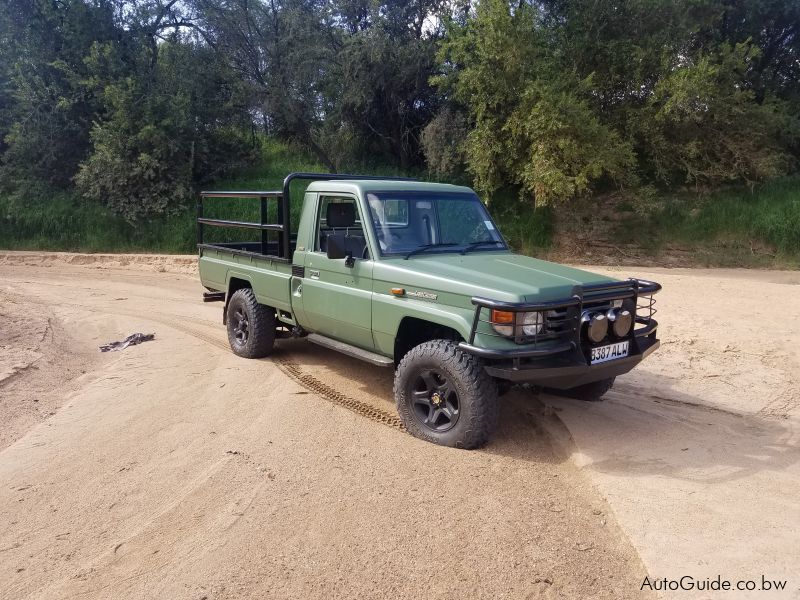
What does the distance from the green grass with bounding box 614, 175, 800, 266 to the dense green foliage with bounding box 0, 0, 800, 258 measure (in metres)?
0.46

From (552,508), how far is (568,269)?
2187 millimetres

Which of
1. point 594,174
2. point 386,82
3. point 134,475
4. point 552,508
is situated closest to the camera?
point 552,508

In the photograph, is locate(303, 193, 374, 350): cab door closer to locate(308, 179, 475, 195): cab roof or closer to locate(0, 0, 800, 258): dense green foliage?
locate(308, 179, 475, 195): cab roof

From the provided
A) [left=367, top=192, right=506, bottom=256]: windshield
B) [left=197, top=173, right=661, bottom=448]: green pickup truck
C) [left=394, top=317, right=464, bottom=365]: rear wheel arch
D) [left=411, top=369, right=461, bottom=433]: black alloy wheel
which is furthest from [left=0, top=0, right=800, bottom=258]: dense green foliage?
[left=411, top=369, right=461, bottom=433]: black alloy wheel

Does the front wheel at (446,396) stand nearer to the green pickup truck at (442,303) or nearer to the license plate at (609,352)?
the green pickup truck at (442,303)

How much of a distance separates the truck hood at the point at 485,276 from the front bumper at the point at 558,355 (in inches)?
4.5

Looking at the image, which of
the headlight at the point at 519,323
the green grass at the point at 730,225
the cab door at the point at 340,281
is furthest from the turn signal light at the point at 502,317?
the green grass at the point at 730,225

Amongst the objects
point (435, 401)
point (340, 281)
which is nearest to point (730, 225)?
point (340, 281)

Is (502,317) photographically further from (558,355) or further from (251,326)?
(251,326)

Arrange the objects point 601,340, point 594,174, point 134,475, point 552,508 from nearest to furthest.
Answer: point 552,508 < point 134,475 < point 601,340 < point 594,174

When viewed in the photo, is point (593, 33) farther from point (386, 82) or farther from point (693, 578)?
point (693, 578)

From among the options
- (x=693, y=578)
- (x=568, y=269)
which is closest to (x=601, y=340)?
(x=568, y=269)

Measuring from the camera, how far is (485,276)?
15.6 ft

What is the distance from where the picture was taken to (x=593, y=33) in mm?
16438
